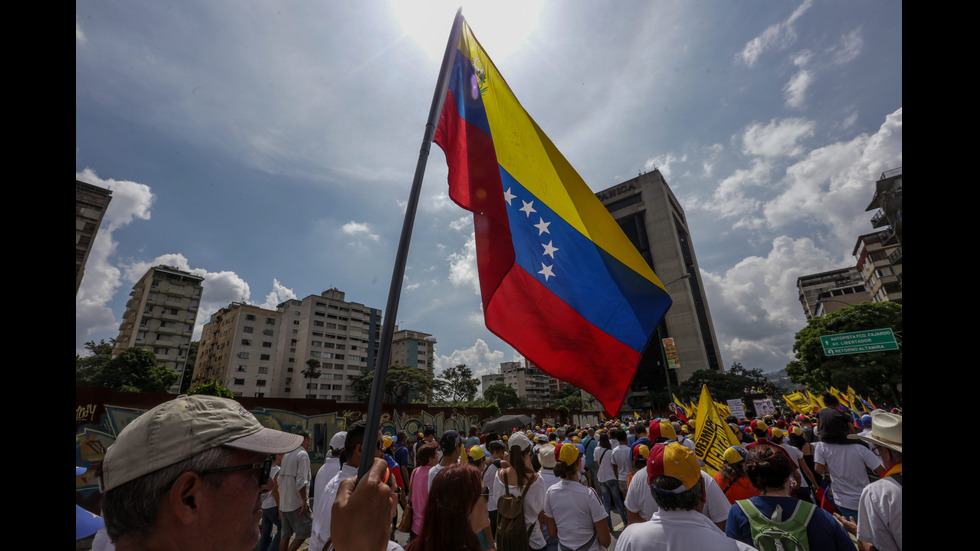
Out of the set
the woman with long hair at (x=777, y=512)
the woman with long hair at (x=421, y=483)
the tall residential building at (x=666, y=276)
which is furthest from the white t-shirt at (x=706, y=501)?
the tall residential building at (x=666, y=276)

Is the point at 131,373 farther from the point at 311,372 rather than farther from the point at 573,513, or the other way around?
the point at 573,513

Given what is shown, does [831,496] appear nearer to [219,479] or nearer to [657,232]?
[219,479]

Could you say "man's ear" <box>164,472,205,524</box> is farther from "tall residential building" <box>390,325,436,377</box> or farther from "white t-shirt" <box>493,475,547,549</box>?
"tall residential building" <box>390,325,436,377</box>

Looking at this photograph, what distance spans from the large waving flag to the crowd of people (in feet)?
3.31

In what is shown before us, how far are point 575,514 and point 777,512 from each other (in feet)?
6.01

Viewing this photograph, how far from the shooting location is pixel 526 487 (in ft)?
14.5

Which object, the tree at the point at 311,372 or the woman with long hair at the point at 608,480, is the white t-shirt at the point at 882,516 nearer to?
the woman with long hair at the point at 608,480

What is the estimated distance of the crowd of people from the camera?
125 cm

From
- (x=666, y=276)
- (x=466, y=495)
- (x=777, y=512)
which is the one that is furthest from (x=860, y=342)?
(x=666, y=276)

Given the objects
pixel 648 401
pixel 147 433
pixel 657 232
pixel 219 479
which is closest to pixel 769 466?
pixel 219 479

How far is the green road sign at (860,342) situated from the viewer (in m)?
23.7

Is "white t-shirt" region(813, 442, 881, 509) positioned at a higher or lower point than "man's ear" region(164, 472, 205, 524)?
lower

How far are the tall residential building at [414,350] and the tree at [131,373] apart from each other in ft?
175

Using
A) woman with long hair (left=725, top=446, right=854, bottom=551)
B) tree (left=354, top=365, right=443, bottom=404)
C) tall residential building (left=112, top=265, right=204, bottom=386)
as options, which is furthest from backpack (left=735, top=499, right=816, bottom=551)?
tall residential building (left=112, top=265, right=204, bottom=386)
